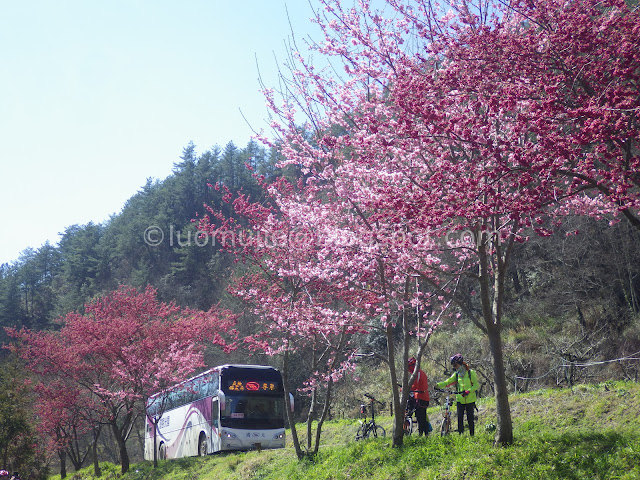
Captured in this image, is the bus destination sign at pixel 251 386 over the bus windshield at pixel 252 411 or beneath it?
over

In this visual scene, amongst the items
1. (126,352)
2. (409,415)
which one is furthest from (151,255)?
(409,415)

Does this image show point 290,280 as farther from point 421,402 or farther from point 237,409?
point 237,409

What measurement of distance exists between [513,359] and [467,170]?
56.7ft

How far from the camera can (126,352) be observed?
2314 cm

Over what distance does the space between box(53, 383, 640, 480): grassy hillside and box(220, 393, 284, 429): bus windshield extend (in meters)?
3.41

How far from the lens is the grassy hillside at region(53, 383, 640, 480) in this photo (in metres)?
7.65

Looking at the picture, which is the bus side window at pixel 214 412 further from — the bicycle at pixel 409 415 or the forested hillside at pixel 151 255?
the forested hillside at pixel 151 255

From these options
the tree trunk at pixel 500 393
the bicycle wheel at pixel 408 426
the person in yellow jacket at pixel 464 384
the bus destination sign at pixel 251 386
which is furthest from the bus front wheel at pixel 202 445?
the tree trunk at pixel 500 393

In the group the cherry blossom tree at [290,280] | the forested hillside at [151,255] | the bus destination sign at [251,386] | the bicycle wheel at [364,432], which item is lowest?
the bicycle wheel at [364,432]

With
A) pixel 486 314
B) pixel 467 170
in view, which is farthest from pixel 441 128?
pixel 486 314

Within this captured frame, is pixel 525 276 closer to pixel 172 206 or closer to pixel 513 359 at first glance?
pixel 513 359

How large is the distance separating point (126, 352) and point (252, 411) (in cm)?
579

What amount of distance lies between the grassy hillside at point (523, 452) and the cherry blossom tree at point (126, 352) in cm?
698

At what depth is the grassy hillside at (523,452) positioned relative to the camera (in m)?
7.65
